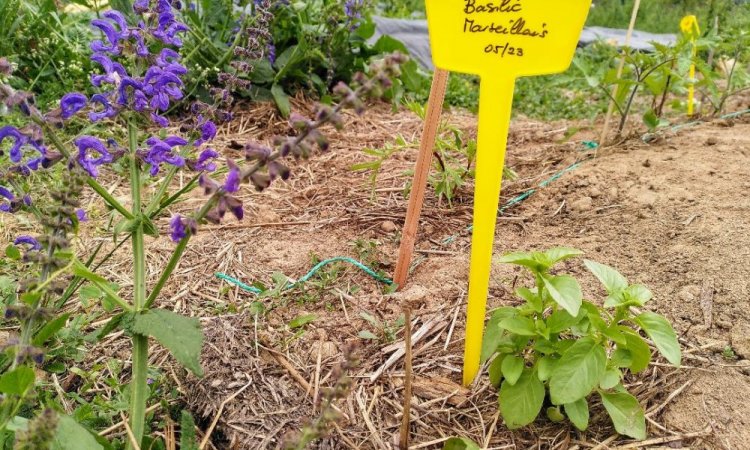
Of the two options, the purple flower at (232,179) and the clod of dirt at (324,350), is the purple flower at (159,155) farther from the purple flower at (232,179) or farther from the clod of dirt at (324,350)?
the clod of dirt at (324,350)

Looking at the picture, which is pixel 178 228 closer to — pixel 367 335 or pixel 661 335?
pixel 367 335

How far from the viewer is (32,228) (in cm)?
214

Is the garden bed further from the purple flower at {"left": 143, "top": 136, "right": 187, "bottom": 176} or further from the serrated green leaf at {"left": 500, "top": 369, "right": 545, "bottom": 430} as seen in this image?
the purple flower at {"left": 143, "top": 136, "right": 187, "bottom": 176}

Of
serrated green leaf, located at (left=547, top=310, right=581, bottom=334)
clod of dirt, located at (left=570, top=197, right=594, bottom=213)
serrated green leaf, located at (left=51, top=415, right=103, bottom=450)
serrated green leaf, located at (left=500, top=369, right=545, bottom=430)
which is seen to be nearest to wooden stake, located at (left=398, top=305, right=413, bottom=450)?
serrated green leaf, located at (left=500, top=369, right=545, bottom=430)

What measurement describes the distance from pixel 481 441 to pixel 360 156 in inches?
66.2

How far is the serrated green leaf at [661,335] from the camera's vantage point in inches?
44.9

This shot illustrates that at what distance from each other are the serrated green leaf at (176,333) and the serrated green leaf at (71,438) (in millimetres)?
165

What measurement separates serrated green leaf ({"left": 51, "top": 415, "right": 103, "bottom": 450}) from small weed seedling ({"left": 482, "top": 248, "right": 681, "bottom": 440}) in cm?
74

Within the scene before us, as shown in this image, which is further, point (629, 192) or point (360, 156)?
point (360, 156)

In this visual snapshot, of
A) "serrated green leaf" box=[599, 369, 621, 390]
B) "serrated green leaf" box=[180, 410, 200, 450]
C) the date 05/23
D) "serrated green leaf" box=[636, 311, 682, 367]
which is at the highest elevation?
the date 05/23

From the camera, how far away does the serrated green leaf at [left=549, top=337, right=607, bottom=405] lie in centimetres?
114

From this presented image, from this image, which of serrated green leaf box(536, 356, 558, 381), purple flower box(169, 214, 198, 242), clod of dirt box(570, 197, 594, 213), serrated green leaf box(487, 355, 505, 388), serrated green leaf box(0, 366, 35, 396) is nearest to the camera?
serrated green leaf box(0, 366, 35, 396)

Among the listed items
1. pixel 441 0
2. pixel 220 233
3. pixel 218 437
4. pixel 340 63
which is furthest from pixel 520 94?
pixel 218 437

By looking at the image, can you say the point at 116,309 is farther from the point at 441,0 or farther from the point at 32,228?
the point at 441,0
